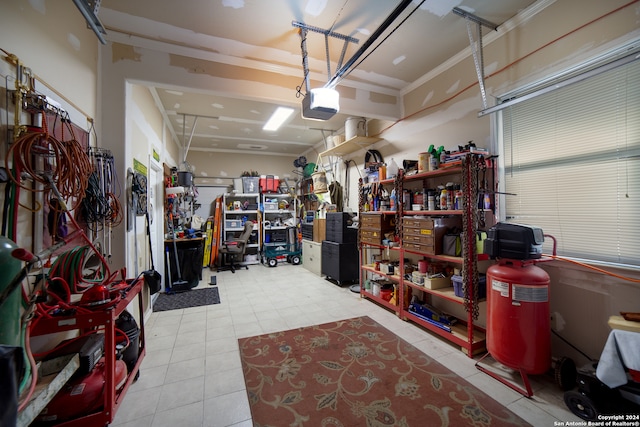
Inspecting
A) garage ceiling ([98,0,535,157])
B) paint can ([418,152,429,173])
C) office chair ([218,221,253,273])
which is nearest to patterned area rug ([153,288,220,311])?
office chair ([218,221,253,273])

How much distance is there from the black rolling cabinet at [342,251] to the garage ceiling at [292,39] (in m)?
1.89

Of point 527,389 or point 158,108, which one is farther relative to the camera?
point 158,108

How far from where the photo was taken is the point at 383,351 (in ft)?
7.72

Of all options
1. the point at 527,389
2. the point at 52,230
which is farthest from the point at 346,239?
the point at 52,230

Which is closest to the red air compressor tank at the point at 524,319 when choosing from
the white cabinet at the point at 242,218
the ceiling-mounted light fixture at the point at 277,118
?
the ceiling-mounted light fixture at the point at 277,118

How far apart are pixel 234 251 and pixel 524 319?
5.18m

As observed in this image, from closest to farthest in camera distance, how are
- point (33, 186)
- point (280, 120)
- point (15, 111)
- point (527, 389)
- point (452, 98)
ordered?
point (15, 111)
point (33, 186)
point (527, 389)
point (452, 98)
point (280, 120)

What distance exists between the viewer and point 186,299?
12.8ft

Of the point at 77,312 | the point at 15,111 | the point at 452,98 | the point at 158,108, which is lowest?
the point at 77,312

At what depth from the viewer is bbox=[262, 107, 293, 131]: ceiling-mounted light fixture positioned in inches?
169

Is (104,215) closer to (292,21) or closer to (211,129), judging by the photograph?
(292,21)

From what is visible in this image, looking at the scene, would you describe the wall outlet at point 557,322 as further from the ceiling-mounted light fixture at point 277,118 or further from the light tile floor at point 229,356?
the ceiling-mounted light fixture at point 277,118

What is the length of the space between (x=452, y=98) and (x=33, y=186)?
3735mm

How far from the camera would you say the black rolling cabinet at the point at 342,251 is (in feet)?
14.5
